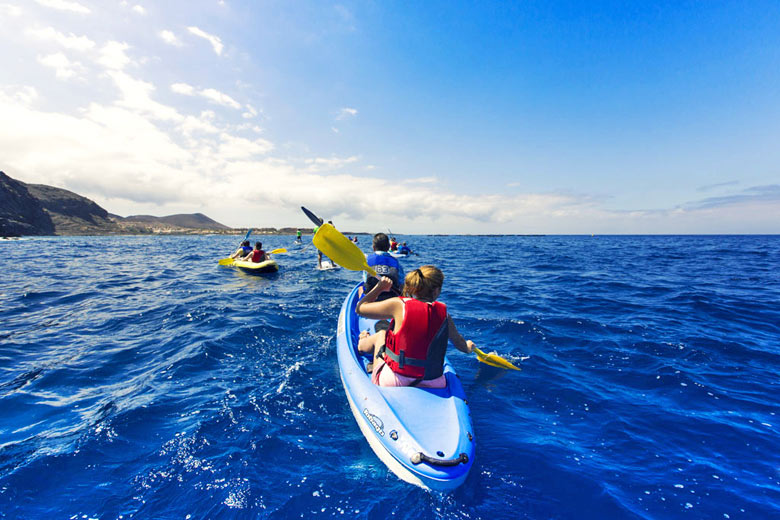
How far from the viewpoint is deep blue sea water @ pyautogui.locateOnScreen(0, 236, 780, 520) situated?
270 cm

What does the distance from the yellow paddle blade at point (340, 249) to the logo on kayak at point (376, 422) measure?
2311 millimetres

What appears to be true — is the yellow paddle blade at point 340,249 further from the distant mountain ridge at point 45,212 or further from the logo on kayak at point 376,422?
the distant mountain ridge at point 45,212

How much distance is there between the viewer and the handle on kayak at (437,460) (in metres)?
2.60

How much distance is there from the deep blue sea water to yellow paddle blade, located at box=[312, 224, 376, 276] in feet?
6.37

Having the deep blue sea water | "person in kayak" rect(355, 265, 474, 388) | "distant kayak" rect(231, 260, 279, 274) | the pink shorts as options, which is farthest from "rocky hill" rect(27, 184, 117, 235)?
"person in kayak" rect(355, 265, 474, 388)

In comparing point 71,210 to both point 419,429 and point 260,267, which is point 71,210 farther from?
point 419,429

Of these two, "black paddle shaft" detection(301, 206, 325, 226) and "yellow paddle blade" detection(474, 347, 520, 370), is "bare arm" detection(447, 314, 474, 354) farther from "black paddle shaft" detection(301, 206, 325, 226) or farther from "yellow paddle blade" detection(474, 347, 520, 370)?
"black paddle shaft" detection(301, 206, 325, 226)

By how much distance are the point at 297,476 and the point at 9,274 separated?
69.3ft

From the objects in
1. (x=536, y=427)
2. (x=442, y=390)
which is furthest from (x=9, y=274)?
(x=536, y=427)

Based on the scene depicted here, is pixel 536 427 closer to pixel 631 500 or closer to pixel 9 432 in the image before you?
pixel 631 500

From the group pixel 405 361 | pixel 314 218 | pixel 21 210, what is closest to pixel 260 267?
pixel 314 218

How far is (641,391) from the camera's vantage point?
466 cm

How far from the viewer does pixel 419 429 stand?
9.78 ft

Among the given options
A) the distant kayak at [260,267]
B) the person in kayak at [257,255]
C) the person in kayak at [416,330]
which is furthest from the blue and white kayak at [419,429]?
the person in kayak at [257,255]
